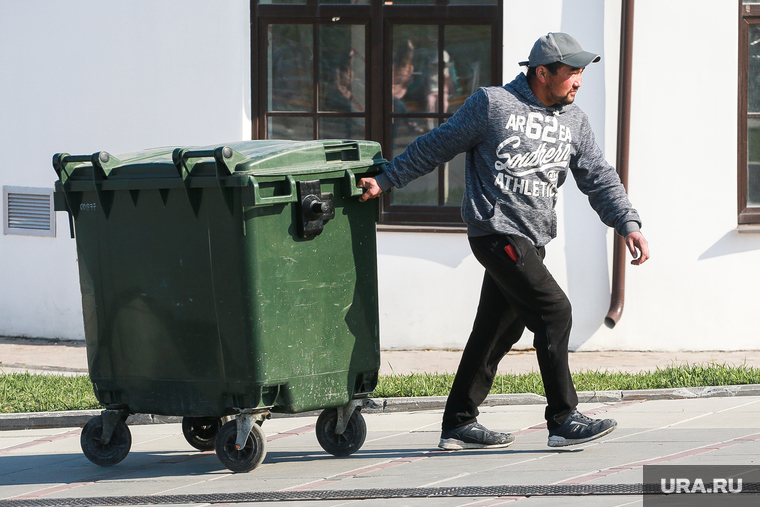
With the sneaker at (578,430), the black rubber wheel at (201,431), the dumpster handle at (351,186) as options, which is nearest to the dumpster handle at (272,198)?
the dumpster handle at (351,186)

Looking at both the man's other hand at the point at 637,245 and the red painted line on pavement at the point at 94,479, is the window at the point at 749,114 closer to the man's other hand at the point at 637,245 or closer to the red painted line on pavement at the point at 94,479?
the man's other hand at the point at 637,245

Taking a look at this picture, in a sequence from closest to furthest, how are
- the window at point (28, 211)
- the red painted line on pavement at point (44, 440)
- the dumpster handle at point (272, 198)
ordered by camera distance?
1. the dumpster handle at point (272, 198)
2. the red painted line on pavement at point (44, 440)
3. the window at point (28, 211)

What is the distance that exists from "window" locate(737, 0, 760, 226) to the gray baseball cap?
408cm

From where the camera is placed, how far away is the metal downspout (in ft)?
27.1

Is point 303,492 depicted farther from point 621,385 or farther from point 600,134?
point 600,134

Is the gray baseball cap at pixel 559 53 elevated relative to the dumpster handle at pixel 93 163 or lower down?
elevated

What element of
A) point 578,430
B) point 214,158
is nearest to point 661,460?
point 578,430

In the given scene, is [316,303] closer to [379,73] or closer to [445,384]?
[445,384]

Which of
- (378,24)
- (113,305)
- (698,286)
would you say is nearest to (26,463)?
(113,305)

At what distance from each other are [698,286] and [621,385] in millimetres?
2084

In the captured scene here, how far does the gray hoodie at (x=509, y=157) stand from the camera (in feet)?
15.7

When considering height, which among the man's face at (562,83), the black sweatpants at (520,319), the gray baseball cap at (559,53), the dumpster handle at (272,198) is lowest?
the black sweatpants at (520,319)

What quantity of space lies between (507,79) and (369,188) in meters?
3.90

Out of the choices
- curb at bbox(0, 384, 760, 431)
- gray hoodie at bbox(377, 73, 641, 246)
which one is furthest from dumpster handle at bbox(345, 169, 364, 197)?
curb at bbox(0, 384, 760, 431)
